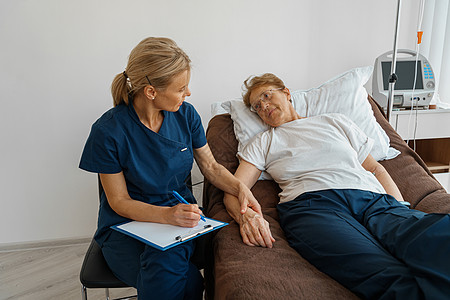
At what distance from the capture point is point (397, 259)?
3.60ft

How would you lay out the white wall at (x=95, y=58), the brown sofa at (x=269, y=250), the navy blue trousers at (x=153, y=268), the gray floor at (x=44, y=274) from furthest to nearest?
1. the white wall at (x=95, y=58)
2. the gray floor at (x=44, y=274)
3. the navy blue trousers at (x=153, y=268)
4. the brown sofa at (x=269, y=250)

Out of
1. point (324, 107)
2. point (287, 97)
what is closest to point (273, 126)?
point (287, 97)

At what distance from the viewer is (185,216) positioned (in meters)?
1.19

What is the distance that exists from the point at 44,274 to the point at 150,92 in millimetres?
1370

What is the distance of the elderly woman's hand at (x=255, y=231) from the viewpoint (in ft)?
4.09

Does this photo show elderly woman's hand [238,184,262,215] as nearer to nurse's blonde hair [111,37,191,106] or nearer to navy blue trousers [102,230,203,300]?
navy blue trousers [102,230,203,300]

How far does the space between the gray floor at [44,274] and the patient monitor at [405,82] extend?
1.74 metres

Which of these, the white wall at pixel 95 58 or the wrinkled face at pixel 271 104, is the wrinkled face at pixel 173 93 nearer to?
the wrinkled face at pixel 271 104

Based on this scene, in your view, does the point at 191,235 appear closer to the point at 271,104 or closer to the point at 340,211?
the point at 340,211

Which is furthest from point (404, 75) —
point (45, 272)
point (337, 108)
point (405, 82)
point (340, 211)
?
point (45, 272)

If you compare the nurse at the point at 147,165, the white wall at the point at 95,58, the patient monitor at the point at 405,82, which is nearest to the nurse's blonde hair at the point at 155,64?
the nurse at the point at 147,165

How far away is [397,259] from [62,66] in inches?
74.0

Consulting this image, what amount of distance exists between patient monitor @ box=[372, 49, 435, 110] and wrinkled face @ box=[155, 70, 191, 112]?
1365 mm

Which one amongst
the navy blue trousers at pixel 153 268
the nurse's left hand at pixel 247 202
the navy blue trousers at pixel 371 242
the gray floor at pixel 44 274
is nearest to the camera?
the navy blue trousers at pixel 371 242
